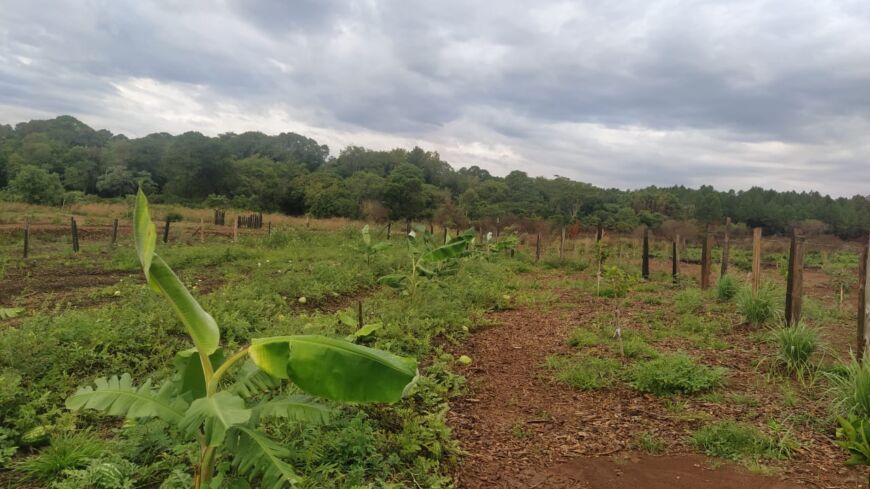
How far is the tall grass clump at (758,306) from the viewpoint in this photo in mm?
7684

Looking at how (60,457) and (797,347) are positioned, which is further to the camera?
(797,347)

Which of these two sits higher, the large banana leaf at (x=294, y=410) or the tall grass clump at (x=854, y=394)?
the large banana leaf at (x=294, y=410)

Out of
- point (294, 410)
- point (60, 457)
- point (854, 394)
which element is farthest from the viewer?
point (854, 394)

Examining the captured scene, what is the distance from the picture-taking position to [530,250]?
22984 mm

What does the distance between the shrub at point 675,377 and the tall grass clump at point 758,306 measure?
2.61m

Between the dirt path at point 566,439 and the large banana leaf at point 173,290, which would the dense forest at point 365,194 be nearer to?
the dirt path at point 566,439

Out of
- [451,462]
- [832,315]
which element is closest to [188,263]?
[451,462]

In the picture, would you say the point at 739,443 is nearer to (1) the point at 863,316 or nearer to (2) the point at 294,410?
(1) the point at 863,316

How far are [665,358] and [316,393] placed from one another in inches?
195

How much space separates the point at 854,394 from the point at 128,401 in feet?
18.9

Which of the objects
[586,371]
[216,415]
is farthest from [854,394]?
[216,415]

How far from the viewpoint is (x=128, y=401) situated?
8.77 feet

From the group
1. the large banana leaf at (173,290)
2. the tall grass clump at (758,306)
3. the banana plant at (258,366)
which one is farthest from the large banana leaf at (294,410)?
the tall grass clump at (758,306)

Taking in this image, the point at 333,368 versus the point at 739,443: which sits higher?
the point at 333,368
